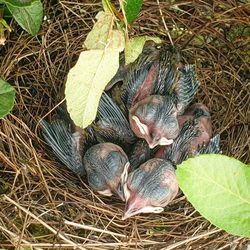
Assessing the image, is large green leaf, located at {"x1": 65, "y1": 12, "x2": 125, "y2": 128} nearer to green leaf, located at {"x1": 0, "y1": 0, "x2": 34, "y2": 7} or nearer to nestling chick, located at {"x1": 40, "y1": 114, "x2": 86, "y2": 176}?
green leaf, located at {"x1": 0, "y1": 0, "x2": 34, "y2": 7}

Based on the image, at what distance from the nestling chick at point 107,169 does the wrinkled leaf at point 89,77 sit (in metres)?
0.32

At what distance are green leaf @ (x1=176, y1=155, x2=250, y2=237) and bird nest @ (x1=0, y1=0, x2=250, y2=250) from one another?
742 millimetres

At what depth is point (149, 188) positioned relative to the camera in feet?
3.85

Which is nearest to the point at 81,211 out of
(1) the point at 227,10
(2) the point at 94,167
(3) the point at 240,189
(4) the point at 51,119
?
(2) the point at 94,167

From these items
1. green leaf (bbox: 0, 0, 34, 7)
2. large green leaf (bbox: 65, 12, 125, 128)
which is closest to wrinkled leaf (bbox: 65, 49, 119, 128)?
large green leaf (bbox: 65, 12, 125, 128)

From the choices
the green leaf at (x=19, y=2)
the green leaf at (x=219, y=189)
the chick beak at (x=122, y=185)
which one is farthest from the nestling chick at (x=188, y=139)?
the green leaf at (x=219, y=189)

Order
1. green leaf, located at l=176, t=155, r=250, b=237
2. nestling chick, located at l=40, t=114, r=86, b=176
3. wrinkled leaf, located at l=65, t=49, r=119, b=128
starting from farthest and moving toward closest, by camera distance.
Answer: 1. nestling chick, located at l=40, t=114, r=86, b=176
2. wrinkled leaf, located at l=65, t=49, r=119, b=128
3. green leaf, located at l=176, t=155, r=250, b=237

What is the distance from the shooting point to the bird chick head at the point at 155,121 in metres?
1.19

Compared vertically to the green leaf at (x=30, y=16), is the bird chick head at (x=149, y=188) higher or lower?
lower

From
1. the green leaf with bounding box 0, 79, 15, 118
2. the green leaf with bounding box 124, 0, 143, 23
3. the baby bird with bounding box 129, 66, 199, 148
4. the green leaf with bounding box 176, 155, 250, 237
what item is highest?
the green leaf with bounding box 176, 155, 250, 237

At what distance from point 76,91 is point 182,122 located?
0.49m

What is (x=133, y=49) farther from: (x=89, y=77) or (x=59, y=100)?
(x=59, y=100)

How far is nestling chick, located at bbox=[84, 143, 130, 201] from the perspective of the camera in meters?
1.21

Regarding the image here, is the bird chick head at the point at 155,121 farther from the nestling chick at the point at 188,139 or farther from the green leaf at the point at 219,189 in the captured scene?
the green leaf at the point at 219,189
